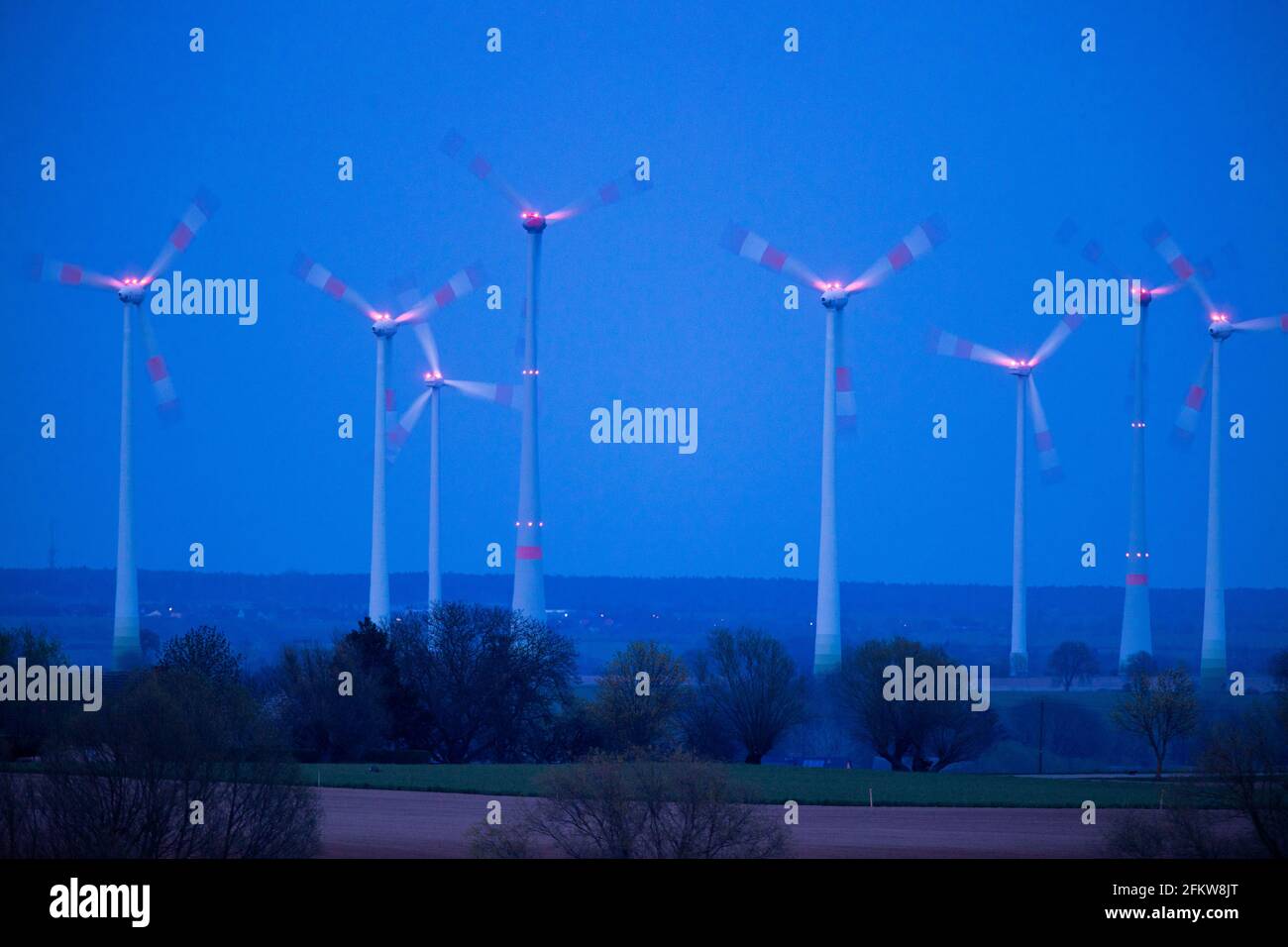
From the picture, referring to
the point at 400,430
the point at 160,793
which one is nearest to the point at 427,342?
the point at 400,430

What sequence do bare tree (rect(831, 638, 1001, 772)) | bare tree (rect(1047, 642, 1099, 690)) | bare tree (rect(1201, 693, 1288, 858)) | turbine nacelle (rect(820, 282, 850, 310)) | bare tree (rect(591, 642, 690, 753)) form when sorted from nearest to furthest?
bare tree (rect(1201, 693, 1288, 858))
bare tree (rect(591, 642, 690, 753))
bare tree (rect(831, 638, 1001, 772))
turbine nacelle (rect(820, 282, 850, 310))
bare tree (rect(1047, 642, 1099, 690))

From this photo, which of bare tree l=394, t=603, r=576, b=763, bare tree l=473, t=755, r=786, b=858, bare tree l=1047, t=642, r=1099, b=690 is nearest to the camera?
bare tree l=473, t=755, r=786, b=858

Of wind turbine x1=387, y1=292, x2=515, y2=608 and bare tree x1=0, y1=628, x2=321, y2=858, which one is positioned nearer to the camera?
bare tree x1=0, y1=628, x2=321, y2=858

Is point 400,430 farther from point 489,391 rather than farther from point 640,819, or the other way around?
point 640,819

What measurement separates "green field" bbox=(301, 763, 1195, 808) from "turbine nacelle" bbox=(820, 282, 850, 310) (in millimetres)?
Answer: 26546

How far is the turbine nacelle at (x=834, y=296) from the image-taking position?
91.9 metres

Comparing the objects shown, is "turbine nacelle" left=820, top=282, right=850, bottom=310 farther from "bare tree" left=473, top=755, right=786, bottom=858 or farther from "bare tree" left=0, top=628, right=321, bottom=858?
"bare tree" left=0, top=628, right=321, bottom=858

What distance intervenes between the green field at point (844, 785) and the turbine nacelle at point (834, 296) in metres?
26.5

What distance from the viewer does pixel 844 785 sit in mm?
72688

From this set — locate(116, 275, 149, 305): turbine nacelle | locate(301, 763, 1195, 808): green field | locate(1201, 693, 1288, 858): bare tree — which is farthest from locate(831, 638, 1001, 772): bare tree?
locate(116, 275, 149, 305): turbine nacelle

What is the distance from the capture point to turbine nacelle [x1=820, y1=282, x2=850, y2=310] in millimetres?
91938

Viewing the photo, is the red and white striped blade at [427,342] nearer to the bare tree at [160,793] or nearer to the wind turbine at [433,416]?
the wind turbine at [433,416]

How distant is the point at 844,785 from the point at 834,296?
98.7 ft
